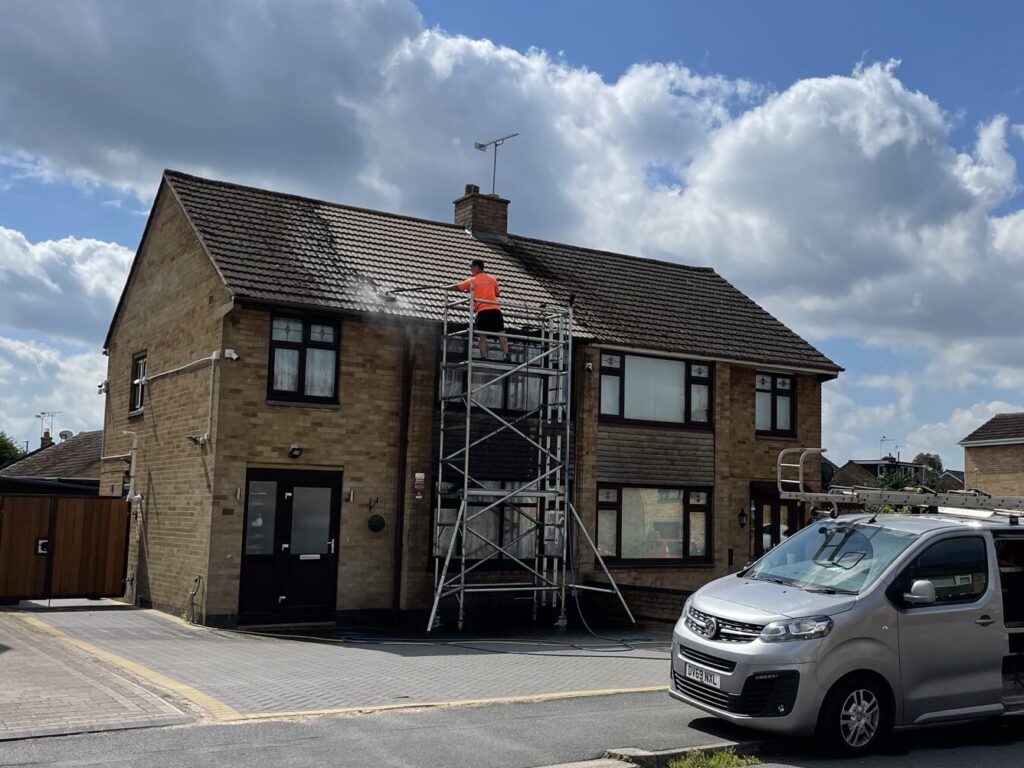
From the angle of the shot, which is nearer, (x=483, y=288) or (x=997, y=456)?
(x=483, y=288)

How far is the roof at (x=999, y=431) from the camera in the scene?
43.0 meters

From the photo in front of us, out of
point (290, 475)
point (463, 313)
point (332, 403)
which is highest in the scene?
point (463, 313)

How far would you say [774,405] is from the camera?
22047mm

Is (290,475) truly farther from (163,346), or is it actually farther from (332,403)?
(163,346)

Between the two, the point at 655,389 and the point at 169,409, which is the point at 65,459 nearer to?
the point at 169,409

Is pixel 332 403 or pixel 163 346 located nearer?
pixel 332 403

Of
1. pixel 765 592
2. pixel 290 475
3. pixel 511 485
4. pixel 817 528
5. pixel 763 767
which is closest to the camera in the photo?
pixel 763 767

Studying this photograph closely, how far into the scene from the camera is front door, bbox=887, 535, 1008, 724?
818 cm

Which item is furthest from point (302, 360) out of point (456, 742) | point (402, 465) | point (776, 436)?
point (776, 436)

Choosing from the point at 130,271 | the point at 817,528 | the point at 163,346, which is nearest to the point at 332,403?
the point at 163,346

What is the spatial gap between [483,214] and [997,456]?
30260 mm

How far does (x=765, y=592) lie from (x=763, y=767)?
4.74 ft

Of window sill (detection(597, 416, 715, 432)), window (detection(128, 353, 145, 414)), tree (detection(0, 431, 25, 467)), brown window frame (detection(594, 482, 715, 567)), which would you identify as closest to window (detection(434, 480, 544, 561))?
brown window frame (detection(594, 482, 715, 567))

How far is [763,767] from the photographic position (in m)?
7.61
